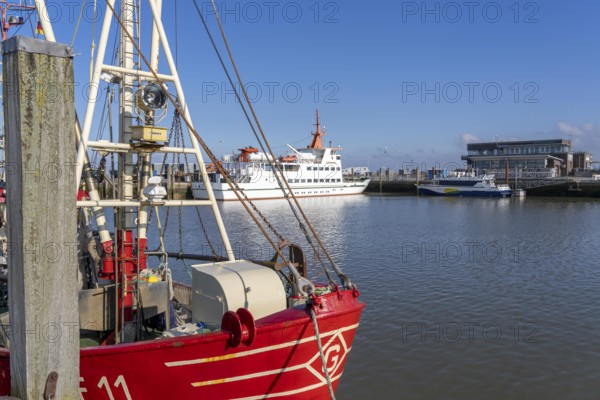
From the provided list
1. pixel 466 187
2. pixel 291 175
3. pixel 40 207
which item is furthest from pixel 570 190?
pixel 40 207

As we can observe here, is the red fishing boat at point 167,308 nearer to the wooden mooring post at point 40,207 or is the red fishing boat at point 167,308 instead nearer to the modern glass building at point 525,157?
the wooden mooring post at point 40,207

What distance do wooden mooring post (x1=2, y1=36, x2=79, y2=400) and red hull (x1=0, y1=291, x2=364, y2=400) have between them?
134 cm

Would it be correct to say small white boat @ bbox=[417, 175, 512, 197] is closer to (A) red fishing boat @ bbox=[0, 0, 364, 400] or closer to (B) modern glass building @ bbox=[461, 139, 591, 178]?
(B) modern glass building @ bbox=[461, 139, 591, 178]

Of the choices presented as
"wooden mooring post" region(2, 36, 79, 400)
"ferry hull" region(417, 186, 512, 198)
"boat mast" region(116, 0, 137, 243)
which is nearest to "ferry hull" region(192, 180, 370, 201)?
"ferry hull" region(417, 186, 512, 198)

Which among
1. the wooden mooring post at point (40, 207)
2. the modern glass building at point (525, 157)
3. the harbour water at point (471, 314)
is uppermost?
the modern glass building at point (525, 157)

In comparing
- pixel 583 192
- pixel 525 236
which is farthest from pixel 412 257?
pixel 583 192

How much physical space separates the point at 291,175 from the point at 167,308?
243ft

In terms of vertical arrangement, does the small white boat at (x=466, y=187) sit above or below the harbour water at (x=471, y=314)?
above

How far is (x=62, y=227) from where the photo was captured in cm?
530

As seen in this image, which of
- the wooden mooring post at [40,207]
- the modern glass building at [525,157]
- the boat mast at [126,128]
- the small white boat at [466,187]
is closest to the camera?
the wooden mooring post at [40,207]

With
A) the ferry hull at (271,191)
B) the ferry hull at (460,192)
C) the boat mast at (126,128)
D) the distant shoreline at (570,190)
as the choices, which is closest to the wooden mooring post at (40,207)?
the boat mast at (126,128)

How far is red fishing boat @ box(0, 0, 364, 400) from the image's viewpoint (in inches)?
268

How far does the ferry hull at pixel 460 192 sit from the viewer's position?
77.7 meters

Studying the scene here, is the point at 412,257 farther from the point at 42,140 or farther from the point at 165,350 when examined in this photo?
the point at 42,140
